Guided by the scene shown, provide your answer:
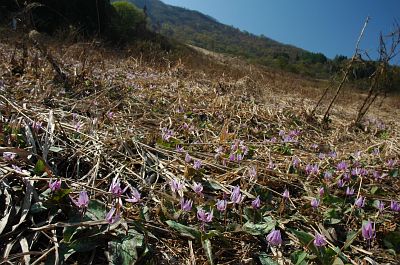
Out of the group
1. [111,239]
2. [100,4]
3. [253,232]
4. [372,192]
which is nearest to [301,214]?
[253,232]

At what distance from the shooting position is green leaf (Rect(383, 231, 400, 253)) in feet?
5.03

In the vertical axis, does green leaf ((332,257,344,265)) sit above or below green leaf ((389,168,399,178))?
below

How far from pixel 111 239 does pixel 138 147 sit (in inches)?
34.3

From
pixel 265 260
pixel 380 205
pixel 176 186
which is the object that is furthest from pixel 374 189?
pixel 176 186

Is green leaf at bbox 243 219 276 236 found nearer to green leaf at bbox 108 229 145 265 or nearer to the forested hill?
green leaf at bbox 108 229 145 265

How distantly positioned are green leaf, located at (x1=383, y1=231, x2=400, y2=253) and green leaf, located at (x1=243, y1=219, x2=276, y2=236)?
0.53 meters

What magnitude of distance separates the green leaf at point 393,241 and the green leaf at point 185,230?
873 mm

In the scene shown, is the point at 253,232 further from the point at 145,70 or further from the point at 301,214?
the point at 145,70

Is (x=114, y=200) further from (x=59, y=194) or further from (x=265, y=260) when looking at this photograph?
(x=265, y=260)

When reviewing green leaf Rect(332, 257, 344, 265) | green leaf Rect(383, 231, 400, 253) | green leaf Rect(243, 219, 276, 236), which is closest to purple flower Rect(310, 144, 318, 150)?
green leaf Rect(383, 231, 400, 253)

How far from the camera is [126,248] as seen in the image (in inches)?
47.3

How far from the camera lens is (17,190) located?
4.55 feet

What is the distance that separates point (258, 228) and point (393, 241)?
2.05 ft

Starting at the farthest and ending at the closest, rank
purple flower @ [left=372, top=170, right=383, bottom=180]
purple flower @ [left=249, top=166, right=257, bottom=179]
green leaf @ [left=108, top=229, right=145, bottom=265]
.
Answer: purple flower @ [left=372, top=170, right=383, bottom=180] < purple flower @ [left=249, top=166, right=257, bottom=179] < green leaf @ [left=108, top=229, right=145, bottom=265]
